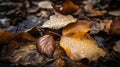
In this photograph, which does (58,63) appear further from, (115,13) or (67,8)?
(115,13)

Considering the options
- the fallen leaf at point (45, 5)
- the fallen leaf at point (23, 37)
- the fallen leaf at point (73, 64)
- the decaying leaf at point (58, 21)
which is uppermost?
the decaying leaf at point (58, 21)

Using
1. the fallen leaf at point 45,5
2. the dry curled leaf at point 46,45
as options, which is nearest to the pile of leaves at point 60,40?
the dry curled leaf at point 46,45

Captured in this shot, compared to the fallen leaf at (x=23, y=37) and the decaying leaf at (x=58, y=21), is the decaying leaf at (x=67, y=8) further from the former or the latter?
the fallen leaf at (x=23, y=37)

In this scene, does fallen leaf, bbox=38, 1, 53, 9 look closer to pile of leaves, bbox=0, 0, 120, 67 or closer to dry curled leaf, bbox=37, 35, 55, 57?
pile of leaves, bbox=0, 0, 120, 67

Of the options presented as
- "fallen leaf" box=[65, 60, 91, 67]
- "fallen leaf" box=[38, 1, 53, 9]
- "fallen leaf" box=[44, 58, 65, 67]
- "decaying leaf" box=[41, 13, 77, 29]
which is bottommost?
"fallen leaf" box=[65, 60, 91, 67]

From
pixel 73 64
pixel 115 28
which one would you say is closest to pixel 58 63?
pixel 73 64

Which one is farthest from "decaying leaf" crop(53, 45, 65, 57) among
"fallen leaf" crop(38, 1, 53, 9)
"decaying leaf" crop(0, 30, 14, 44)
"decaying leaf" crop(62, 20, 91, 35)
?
"fallen leaf" crop(38, 1, 53, 9)

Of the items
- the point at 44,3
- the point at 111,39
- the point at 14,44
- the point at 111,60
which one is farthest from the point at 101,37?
the point at 44,3
